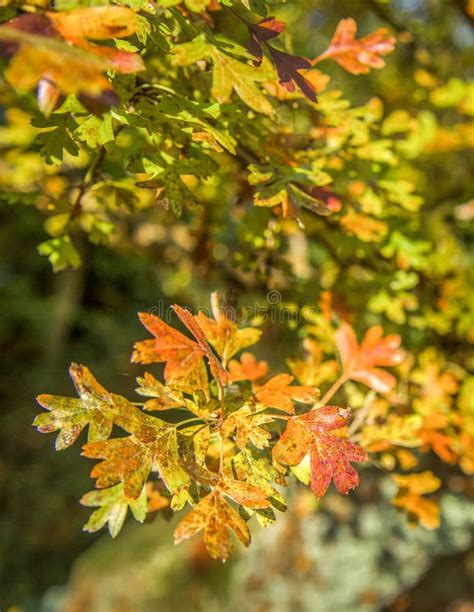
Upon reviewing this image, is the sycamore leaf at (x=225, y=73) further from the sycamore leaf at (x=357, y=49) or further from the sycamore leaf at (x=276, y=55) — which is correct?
the sycamore leaf at (x=357, y=49)

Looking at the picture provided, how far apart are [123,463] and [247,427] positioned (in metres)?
0.20

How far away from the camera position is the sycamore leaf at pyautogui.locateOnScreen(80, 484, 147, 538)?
2.73 feet

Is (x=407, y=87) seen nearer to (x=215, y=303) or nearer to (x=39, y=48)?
(x=215, y=303)

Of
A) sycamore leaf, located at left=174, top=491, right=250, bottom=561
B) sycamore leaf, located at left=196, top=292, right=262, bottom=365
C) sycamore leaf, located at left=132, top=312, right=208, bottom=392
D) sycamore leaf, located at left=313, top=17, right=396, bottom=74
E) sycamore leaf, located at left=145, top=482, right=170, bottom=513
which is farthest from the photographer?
sycamore leaf, located at left=313, top=17, right=396, bottom=74

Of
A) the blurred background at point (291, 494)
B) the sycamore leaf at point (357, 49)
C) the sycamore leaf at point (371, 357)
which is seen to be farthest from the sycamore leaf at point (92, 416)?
the sycamore leaf at point (357, 49)

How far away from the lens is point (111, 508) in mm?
850

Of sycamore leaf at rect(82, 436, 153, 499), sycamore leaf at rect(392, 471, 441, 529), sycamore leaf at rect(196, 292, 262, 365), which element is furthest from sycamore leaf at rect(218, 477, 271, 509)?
sycamore leaf at rect(392, 471, 441, 529)

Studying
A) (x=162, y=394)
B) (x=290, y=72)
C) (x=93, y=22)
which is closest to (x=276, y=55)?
(x=290, y=72)

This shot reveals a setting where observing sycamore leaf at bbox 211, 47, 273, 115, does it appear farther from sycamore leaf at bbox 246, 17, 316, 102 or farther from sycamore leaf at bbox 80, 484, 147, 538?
sycamore leaf at bbox 80, 484, 147, 538

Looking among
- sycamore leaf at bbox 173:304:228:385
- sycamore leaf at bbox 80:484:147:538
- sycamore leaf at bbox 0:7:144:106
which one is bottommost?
sycamore leaf at bbox 80:484:147:538

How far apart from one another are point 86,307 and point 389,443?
15.7ft

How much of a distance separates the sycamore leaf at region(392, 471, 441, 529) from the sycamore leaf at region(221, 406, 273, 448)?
1.94 feet

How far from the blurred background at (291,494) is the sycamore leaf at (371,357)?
301 mm

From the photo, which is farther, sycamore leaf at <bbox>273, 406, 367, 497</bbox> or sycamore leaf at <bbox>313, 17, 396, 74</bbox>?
sycamore leaf at <bbox>313, 17, 396, 74</bbox>
